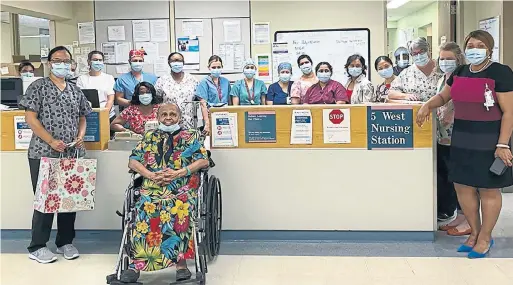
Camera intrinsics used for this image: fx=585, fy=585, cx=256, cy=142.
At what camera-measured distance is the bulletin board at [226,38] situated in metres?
7.13

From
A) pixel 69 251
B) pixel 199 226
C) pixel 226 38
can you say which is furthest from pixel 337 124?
pixel 226 38

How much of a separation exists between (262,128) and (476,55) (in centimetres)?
150

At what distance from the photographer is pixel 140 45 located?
7250mm

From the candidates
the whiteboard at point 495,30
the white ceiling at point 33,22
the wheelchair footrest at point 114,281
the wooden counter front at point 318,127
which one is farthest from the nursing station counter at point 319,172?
the white ceiling at point 33,22

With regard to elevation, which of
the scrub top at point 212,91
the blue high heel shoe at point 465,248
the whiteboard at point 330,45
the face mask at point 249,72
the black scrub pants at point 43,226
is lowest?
the blue high heel shoe at point 465,248

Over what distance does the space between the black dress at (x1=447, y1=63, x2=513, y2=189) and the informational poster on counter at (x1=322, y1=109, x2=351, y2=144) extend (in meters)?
0.72

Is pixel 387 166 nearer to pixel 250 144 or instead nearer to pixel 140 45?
pixel 250 144

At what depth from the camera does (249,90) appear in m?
5.67

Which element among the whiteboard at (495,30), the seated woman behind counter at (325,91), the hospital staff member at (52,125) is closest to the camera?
the hospital staff member at (52,125)

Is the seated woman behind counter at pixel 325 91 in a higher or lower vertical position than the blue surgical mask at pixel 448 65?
lower

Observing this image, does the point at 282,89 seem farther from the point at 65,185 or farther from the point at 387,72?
the point at 65,185

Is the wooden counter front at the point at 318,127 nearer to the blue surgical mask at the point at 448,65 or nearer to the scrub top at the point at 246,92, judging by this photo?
the blue surgical mask at the point at 448,65

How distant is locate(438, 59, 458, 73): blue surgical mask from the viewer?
13.4 ft

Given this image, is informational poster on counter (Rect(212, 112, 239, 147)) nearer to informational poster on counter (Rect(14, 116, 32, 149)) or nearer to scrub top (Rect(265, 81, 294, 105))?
informational poster on counter (Rect(14, 116, 32, 149))
